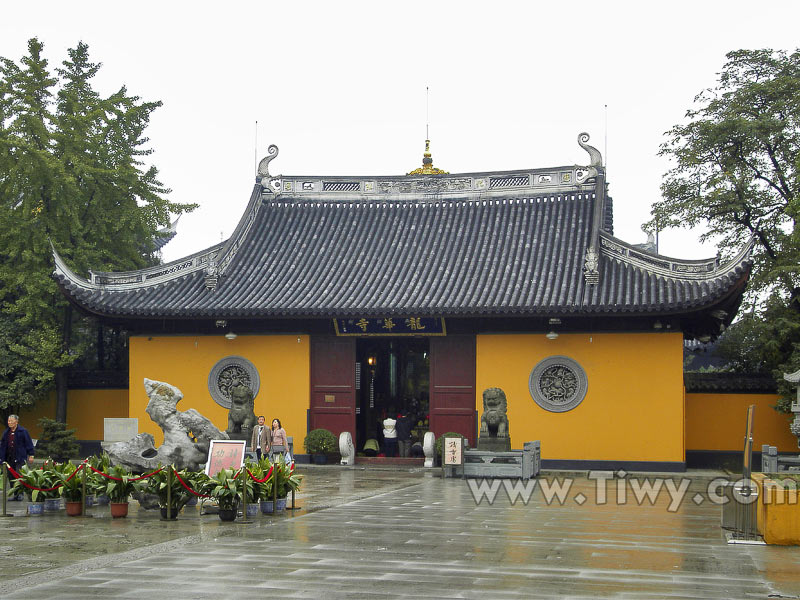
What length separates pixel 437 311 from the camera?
2128 centimetres

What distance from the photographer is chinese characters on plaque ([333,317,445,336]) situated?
2241cm

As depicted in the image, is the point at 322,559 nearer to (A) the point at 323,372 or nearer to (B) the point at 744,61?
(A) the point at 323,372

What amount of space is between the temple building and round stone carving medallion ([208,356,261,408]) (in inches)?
1.3

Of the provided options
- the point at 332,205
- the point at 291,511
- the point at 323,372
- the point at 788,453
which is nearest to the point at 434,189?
the point at 332,205

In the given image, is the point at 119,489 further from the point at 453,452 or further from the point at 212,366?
the point at 212,366

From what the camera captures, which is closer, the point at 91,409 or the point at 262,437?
the point at 262,437

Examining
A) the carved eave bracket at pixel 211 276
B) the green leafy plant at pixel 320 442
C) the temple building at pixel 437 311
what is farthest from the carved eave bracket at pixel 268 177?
the green leafy plant at pixel 320 442

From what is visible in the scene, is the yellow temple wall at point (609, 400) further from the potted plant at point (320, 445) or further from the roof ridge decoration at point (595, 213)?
the potted plant at point (320, 445)

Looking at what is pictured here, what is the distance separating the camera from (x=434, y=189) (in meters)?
26.0

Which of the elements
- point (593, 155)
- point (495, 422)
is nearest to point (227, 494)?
point (495, 422)

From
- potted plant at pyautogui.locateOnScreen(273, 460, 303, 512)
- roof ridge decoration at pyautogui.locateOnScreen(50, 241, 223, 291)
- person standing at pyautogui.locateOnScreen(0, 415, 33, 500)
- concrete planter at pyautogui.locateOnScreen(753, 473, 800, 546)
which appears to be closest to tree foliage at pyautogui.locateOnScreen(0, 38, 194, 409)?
roof ridge decoration at pyautogui.locateOnScreen(50, 241, 223, 291)

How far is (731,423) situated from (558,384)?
4.41 meters

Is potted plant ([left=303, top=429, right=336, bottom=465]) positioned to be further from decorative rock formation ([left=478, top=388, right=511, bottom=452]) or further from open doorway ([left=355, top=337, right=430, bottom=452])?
decorative rock formation ([left=478, top=388, right=511, bottom=452])

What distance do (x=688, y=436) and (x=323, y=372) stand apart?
28.5 ft
